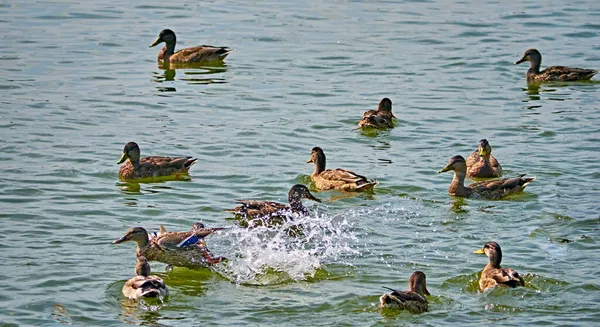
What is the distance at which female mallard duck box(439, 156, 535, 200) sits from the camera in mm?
15523

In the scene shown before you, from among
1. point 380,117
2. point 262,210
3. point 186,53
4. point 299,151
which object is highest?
point 186,53

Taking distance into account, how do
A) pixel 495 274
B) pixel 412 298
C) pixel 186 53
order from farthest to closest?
pixel 186 53, pixel 495 274, pixel 412 298

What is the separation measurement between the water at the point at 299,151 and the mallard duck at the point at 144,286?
146 millimetres

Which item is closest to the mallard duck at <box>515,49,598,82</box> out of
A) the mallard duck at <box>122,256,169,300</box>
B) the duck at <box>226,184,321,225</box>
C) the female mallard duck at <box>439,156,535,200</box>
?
the female mallard duck at <box>439,156,535,200</box>

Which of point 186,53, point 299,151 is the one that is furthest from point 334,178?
point 186,53

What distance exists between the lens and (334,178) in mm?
15828

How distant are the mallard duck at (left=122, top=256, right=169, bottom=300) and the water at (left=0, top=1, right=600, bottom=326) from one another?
0.15 meters

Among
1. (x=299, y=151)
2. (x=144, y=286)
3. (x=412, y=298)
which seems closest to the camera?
(x=412, y=298)

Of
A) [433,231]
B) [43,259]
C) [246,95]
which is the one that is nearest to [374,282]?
[433,231]

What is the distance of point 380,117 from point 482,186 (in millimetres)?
3135

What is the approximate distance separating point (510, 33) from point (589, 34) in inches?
66.3

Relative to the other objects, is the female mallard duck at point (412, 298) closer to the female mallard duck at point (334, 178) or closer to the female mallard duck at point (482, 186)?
the female mallard duck at point (334, 178)

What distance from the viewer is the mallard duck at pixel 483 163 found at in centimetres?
1653

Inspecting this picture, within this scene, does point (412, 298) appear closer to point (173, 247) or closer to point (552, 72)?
point (173, 247)
